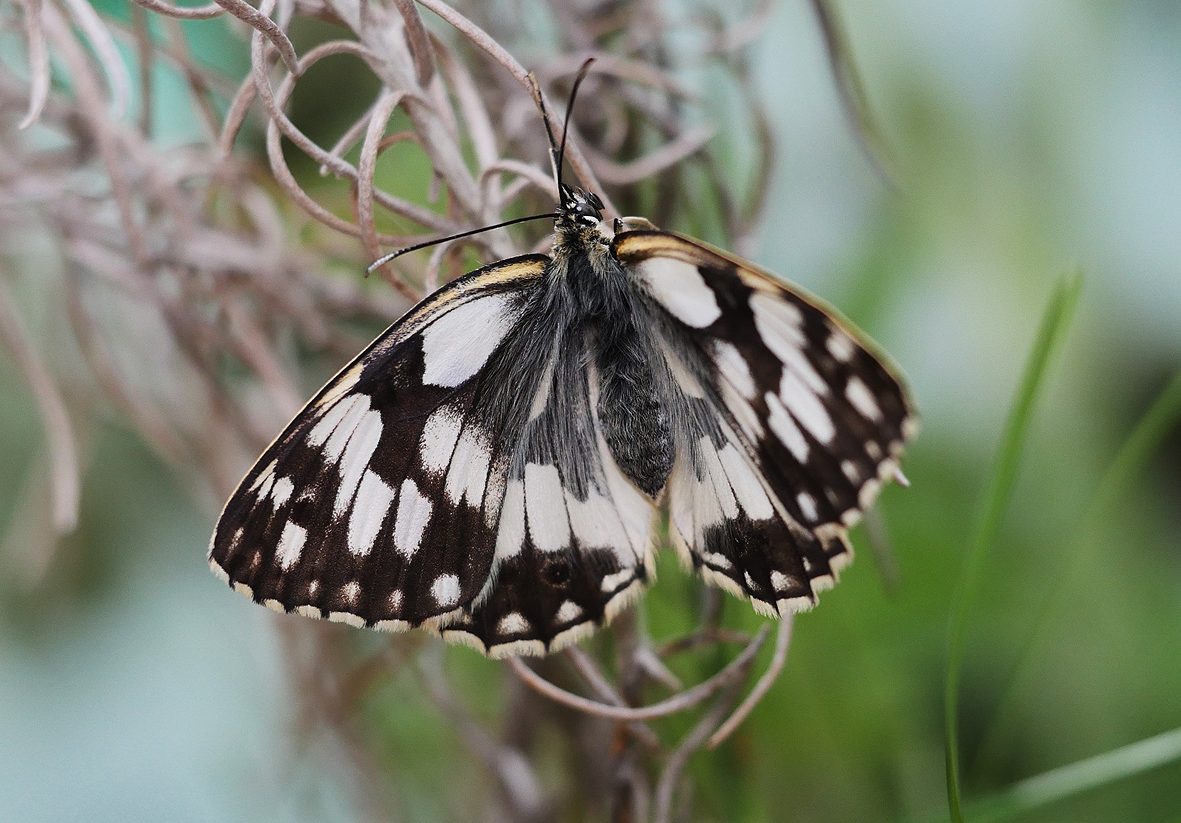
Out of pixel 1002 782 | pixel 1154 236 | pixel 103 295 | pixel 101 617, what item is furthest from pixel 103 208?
pixel 1154 236

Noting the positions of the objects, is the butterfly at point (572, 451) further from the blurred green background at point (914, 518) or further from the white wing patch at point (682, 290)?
the blurred green background at point (914, 518)

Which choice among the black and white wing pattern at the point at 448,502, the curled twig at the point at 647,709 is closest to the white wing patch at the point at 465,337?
the black and white wing pattern at the point at 448,502

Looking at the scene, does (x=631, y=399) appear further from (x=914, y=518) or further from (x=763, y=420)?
(x=914, y=518)

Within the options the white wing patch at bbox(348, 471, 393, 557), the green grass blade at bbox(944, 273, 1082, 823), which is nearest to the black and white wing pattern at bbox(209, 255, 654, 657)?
the white wing patch at bbox(348, 471, 393, 557)

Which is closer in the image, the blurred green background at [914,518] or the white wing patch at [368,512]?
the white wing patch at [368,512]

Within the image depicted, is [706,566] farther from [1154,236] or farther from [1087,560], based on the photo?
[1154,236]

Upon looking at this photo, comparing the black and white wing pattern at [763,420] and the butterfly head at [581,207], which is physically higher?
the butterfly head at [581,207]

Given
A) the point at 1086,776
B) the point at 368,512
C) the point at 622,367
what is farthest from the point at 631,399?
the point at 1086,776

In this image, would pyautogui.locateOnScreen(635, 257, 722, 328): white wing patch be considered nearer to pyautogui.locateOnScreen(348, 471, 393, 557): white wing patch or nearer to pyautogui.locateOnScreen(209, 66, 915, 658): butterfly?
pyautogui.locateOnScreen(209, 66, 915, 658): butterfly
